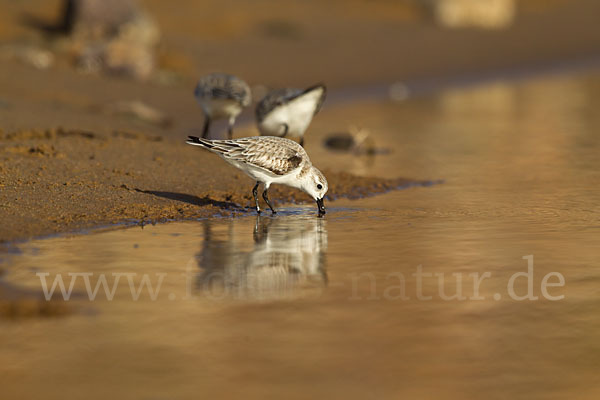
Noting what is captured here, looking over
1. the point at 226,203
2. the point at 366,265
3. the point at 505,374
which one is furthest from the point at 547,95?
the point at 505,374

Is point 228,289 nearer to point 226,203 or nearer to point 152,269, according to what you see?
point 152,269

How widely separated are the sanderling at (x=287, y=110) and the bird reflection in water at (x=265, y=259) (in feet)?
12.8

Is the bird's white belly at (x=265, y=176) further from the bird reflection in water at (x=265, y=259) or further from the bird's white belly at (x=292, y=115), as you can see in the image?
the bird's white belly at (x=292, y=115)

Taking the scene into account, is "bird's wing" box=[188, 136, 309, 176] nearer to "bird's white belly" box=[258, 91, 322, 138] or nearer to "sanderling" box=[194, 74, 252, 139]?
"bird's white belly" box=[258, 91, 322, 138]

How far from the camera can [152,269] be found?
961cm

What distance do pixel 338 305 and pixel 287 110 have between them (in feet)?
26.1

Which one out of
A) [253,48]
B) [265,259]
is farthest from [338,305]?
[253,48]

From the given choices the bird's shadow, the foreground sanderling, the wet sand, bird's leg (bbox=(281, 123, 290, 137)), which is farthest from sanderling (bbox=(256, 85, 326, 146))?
the foreground sanderling

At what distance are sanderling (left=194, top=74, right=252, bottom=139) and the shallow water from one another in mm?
4009

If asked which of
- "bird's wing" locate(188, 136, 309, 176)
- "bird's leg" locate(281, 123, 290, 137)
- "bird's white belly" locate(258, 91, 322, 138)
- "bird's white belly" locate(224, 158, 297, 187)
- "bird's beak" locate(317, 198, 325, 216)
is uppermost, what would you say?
"bird's white belly" locate(258, 91, 322, 138)

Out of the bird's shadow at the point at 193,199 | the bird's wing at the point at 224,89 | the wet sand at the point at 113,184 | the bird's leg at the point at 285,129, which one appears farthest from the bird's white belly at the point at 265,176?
the bird's wing at the point at 224,89

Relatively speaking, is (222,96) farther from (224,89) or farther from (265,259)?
(265,259)

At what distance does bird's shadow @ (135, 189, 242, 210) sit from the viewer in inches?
513

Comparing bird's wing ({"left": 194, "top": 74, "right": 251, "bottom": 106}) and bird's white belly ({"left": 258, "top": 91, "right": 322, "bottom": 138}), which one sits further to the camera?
bird's wing ({"left": 194, "top": 74, "right": 251, "bottom": 106})
